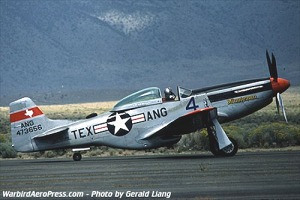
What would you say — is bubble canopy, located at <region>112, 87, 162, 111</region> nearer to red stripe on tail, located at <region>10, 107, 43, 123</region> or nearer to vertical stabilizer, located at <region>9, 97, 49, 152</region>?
vertical stabilizer, located at <region>9, 97, 49, 152</region>

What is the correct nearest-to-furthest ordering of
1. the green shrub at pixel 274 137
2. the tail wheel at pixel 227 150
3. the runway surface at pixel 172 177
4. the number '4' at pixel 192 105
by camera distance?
the runway surface at pixel 172 177
the tail wheel at pixel 227 150
the number '4' at pixel 192 105
the green shrub at pixel 274 137

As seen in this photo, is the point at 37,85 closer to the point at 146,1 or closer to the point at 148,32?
the point at 148,32

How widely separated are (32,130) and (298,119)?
81.4 feet

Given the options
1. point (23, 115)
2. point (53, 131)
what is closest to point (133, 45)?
point (23, 115)

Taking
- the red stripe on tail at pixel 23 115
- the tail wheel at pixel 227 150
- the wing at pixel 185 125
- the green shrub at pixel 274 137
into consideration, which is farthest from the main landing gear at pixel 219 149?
the green shrub at pixel 274 137

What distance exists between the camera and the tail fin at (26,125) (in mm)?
26641

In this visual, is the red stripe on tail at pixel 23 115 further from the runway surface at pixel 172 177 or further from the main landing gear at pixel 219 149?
the main landing gear at pixel 219 149

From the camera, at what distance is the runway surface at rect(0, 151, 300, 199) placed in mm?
16641

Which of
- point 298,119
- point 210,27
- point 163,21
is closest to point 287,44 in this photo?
point 210,27

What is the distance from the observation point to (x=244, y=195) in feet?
52.2

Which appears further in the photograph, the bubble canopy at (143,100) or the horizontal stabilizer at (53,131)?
the bubble canopy at (143,100)

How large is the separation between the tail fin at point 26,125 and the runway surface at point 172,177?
95 cm

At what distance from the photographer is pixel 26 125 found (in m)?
26.7

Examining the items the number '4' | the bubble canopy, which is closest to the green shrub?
the number '4'
